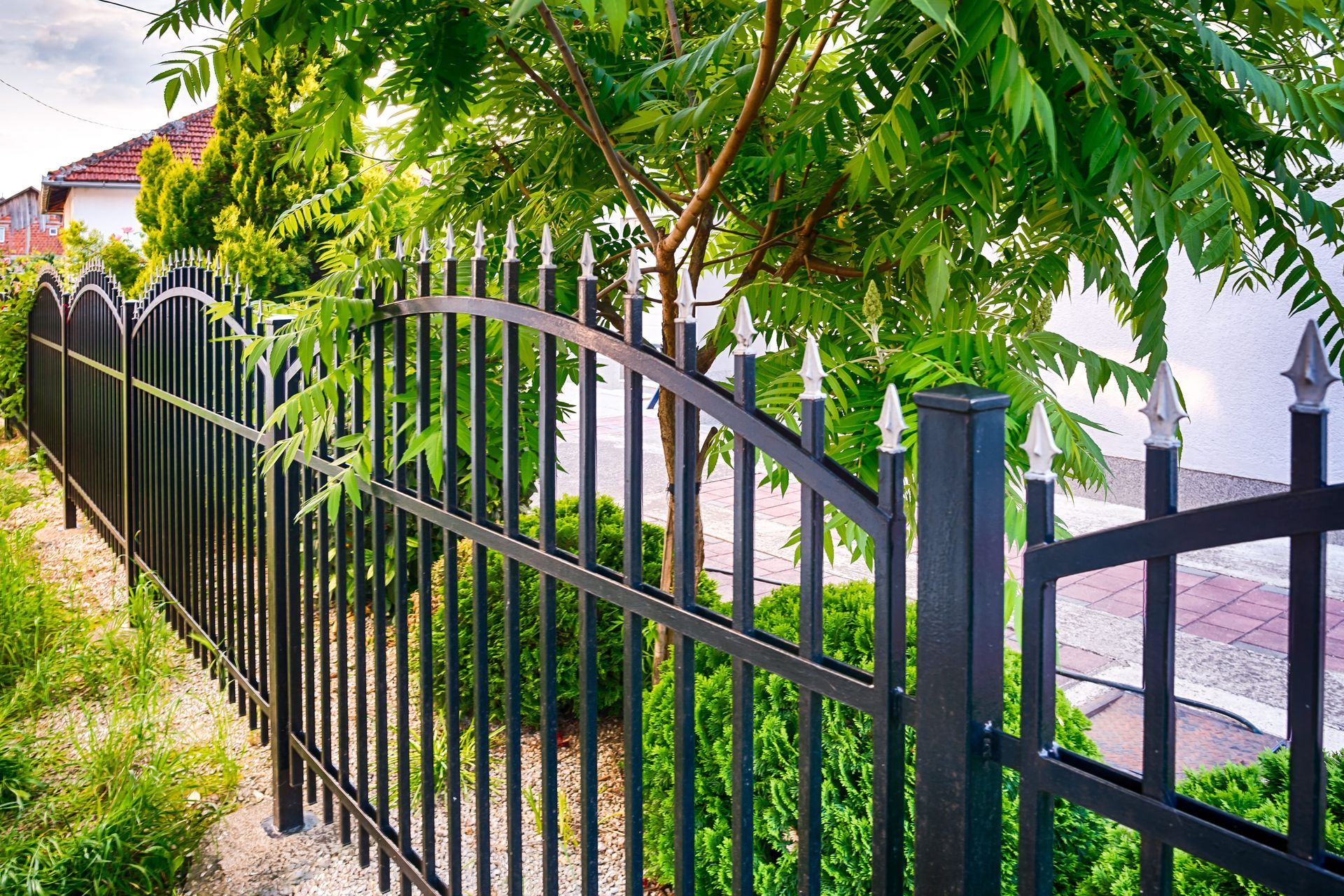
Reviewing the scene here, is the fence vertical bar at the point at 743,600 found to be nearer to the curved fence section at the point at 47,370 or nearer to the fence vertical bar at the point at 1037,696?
the fence vertical bar at the point at 1037,696

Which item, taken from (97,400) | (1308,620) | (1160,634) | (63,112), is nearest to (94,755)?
(1160,634)

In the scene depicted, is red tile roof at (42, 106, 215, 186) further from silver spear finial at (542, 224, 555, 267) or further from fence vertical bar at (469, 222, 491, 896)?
silver spear finial at (542, 224, 555, 267)

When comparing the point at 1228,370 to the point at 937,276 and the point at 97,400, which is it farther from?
the point at 97,400

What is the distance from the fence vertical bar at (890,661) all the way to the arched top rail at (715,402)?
3cm

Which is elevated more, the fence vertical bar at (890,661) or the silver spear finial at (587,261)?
the silver spear finial at (587,261)

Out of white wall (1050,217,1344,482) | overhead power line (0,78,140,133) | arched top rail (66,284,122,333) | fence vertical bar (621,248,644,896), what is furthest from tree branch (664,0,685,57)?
overhead power line (0,78,140,133)

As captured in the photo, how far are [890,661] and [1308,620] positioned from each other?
0.52m

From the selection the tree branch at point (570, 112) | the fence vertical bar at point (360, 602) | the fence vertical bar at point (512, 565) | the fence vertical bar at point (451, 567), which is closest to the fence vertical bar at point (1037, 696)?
the fence vertical bar at point (512, 565)

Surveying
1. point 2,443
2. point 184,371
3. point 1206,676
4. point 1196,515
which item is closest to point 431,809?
point 1196,515

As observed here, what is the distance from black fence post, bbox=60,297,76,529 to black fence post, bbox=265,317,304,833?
598cm

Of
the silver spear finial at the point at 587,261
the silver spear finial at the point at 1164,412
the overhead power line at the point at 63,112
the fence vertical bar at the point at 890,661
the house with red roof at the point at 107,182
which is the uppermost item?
the house with red roof at the point at 107,182

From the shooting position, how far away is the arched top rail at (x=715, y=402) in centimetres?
137

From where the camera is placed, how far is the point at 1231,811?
77.4 inches

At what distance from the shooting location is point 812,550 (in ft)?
4.73
